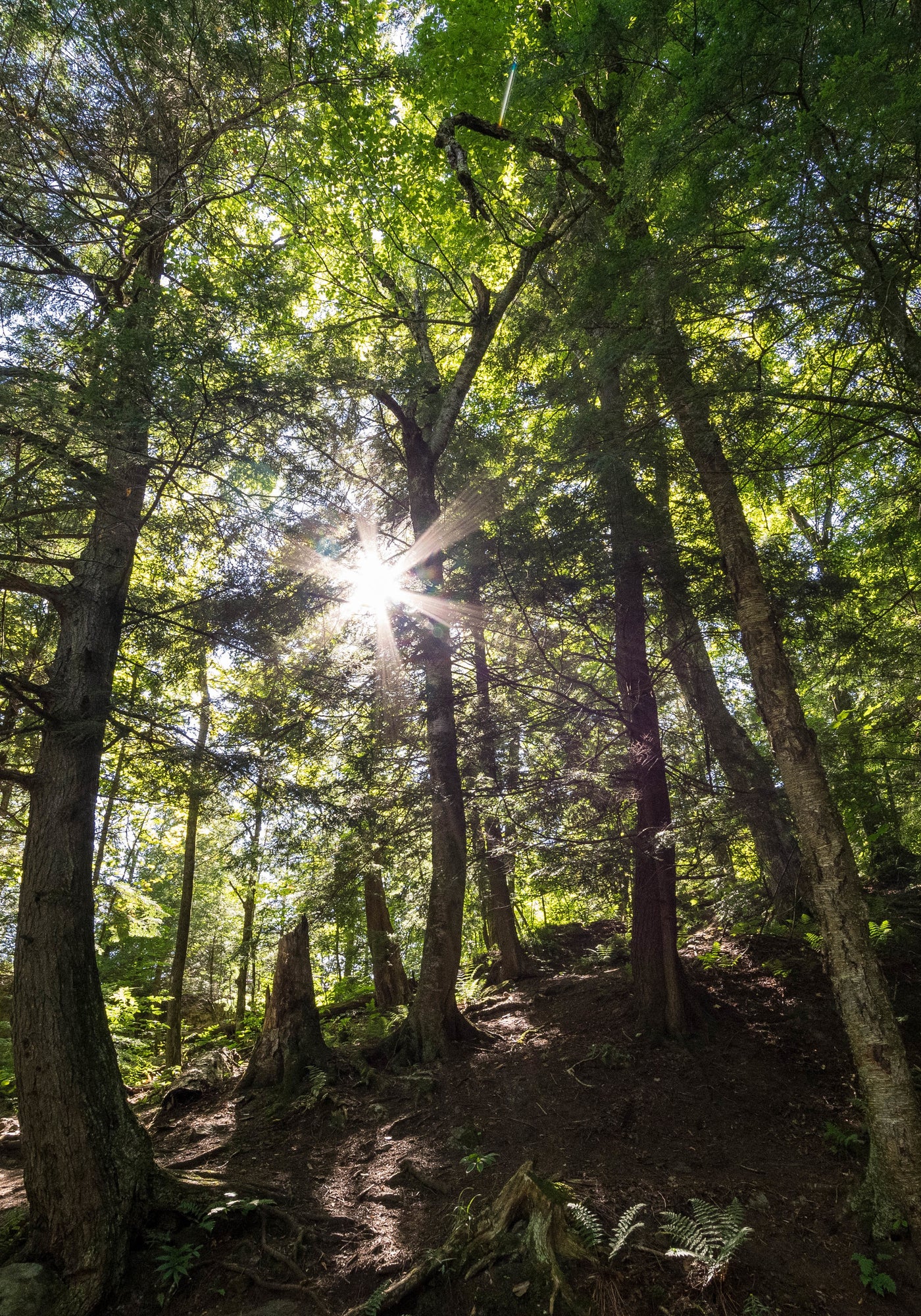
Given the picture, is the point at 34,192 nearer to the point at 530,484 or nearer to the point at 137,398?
the point at 137,398

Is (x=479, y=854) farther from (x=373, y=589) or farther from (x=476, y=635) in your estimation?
(x=373, y=589)

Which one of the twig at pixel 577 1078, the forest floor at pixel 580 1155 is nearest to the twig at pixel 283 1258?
the forest floor at pixel 580 1155

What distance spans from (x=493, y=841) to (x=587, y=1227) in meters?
6.23

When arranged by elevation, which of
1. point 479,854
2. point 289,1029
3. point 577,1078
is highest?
point 479,854

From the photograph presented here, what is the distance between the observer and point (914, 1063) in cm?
555

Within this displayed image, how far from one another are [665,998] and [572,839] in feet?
7.06

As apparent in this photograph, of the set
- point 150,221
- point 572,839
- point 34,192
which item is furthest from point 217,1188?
point 150,221

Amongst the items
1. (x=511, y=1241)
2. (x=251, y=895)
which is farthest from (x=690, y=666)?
(x=251, y=895)

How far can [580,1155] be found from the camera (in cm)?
520

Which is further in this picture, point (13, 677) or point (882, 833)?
point (882, 833)

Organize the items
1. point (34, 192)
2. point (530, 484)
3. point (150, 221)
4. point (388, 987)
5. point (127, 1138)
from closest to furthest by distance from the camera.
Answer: point (127, 1138) < point (34, 192) < point (150, 221) < point (530, 484) < point (388, 987)

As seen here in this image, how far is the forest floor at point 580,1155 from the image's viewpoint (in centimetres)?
368

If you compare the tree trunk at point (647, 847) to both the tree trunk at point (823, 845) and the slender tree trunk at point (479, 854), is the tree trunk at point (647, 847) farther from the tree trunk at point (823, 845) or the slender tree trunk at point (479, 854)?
the slender tree trunk at point (479, 854)

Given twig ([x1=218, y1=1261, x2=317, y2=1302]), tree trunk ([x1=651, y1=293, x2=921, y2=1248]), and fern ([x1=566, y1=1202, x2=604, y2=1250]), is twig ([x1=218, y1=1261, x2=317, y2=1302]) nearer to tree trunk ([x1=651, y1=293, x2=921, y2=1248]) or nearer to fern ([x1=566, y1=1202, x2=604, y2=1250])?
fern ([x1=566, y1=1202, x2=604, y2=1250])
